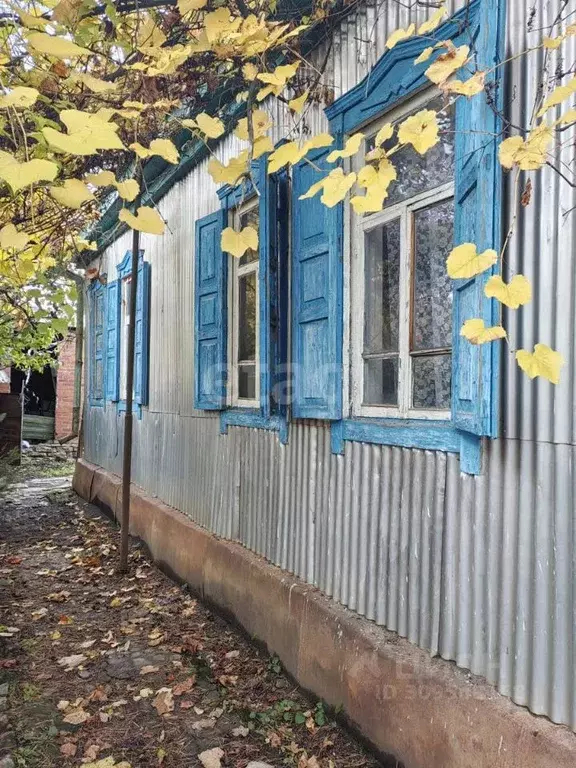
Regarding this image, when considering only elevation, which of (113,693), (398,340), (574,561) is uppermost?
(398,340)

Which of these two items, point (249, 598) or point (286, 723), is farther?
point (249, 598)

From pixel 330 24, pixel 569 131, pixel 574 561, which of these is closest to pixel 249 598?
pixel 574 561

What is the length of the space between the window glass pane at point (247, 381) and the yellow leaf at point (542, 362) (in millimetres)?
3077

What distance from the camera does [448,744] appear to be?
8.36ft

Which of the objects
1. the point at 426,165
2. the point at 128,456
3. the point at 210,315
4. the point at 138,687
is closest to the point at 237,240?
the point at 426,165

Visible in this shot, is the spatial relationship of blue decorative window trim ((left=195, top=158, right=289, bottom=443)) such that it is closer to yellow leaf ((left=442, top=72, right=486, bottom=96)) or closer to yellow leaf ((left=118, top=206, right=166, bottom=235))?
yellow leaf ((left=118, top=206, right=166, bottom=235))

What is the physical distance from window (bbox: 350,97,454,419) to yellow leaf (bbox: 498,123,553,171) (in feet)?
2.52

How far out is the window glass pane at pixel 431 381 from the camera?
2.91 m

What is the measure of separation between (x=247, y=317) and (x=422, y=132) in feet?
9.38

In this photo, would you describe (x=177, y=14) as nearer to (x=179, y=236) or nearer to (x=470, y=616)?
(x=179, y=236)

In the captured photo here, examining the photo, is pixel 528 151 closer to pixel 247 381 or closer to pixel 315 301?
pixel 315 301

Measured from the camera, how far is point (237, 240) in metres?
2.82

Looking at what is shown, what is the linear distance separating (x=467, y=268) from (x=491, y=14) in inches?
47.2

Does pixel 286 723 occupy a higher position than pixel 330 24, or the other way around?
pixel 330 24
